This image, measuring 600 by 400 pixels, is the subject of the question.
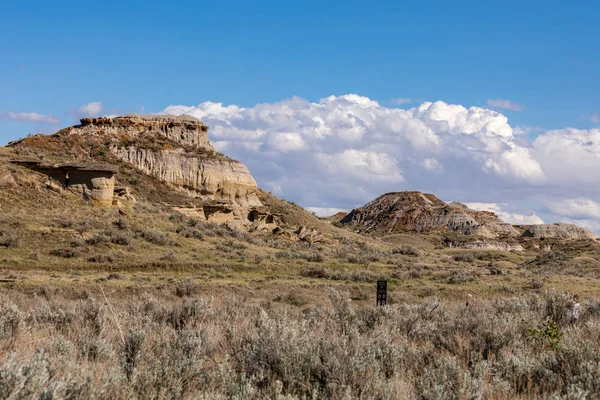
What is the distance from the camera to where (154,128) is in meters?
66.4

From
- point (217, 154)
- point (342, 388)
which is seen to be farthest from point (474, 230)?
point (342, 388)

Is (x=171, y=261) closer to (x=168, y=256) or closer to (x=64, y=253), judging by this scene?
(x=168, y=256)

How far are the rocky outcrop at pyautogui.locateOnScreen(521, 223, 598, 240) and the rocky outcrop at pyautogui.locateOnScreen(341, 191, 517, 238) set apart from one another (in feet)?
10.7

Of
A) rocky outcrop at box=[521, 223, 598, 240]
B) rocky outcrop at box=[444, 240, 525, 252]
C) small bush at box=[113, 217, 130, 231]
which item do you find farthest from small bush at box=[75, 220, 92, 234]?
rocky outcrop at box=[521, 223, 598, 240]

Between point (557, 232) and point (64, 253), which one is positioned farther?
point (557, 232)

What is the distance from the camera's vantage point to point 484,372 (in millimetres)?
7426

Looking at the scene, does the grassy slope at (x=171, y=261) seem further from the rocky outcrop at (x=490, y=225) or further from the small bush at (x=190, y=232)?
the rocky outcrop at (x=490, y=225)

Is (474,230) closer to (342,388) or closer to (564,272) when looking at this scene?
(564,272)

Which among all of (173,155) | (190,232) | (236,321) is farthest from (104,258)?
(173,155)

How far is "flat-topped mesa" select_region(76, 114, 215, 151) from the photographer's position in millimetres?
64125

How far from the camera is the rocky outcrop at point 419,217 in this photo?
10388 centimetres

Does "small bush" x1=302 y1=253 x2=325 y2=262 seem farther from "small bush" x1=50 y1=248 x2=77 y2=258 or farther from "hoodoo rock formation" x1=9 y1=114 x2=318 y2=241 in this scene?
"small bush" x1=50 y1=248 x2=77 y2=258

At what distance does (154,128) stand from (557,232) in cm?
7981

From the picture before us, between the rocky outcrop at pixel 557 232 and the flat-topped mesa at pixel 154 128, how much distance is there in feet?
221
